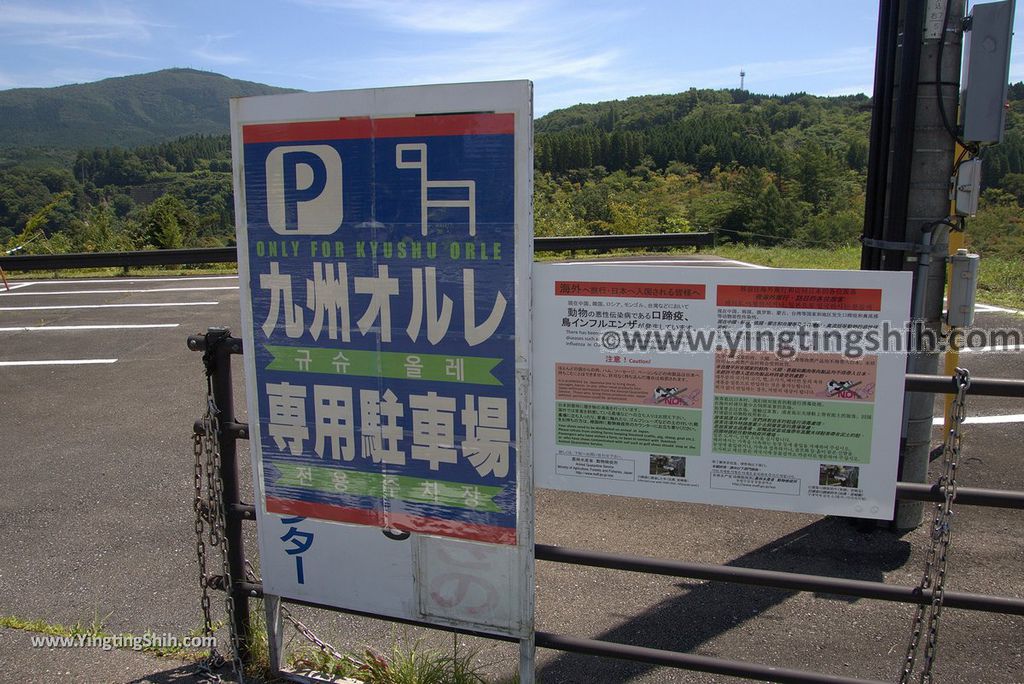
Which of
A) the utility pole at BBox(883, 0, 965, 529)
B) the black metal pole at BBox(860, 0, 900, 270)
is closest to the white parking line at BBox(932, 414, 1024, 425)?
the utility pole at BBox(883, 0, 965, 529)

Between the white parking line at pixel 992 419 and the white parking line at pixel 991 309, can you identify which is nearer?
the white parking line at pixel 992 419

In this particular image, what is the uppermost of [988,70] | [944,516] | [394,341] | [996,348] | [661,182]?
[661,182]

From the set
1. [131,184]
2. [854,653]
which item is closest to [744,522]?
[854,653]

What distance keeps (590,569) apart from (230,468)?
6.59ft

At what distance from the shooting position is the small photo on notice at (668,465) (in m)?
2.53

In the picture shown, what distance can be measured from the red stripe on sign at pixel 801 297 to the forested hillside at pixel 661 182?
2745 millimetres

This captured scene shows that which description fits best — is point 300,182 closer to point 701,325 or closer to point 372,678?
point 701,325

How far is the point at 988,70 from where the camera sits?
3.84 m

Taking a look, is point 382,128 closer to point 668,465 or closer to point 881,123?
point 668,465

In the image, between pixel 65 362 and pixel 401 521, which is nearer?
pixel 401 521

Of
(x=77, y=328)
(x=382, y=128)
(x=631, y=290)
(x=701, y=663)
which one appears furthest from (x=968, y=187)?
(x=77, y=328)

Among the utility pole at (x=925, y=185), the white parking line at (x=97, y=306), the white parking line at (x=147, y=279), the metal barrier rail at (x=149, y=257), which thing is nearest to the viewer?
the utility pole at (x=925, y=185)

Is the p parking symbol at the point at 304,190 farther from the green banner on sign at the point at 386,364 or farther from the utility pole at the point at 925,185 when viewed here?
the utility pole at the point at 925,185

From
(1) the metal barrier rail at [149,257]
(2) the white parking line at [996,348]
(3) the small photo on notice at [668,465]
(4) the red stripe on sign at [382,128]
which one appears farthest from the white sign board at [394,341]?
(1) the metal barrier rail at [149,257]
